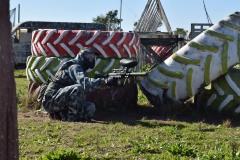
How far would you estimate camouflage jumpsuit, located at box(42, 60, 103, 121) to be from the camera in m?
7.29

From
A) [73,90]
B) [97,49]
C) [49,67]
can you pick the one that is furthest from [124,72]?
[49,67]

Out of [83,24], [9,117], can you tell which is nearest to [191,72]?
[9,117]

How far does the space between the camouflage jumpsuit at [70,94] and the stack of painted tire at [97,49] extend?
0.82m

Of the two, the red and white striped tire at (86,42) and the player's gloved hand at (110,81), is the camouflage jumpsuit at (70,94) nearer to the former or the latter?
the player's gloved hand at (110,81)

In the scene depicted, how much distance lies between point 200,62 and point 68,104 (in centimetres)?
200

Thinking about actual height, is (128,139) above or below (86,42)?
below

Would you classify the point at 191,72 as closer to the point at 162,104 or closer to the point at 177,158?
the point at 162,104

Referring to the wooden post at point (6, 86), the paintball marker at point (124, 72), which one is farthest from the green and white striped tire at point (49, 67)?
the wooden post at point (6, 86)

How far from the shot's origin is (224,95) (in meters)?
7.83

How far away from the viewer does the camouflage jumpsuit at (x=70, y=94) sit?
7.29 metres

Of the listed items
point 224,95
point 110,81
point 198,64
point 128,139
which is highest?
point 198,64

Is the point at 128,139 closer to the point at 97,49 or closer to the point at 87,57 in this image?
the point at 87,57

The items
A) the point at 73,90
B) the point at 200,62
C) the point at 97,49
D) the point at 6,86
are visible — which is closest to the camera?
the point at 6,86

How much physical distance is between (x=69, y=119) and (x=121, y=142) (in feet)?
6.10
